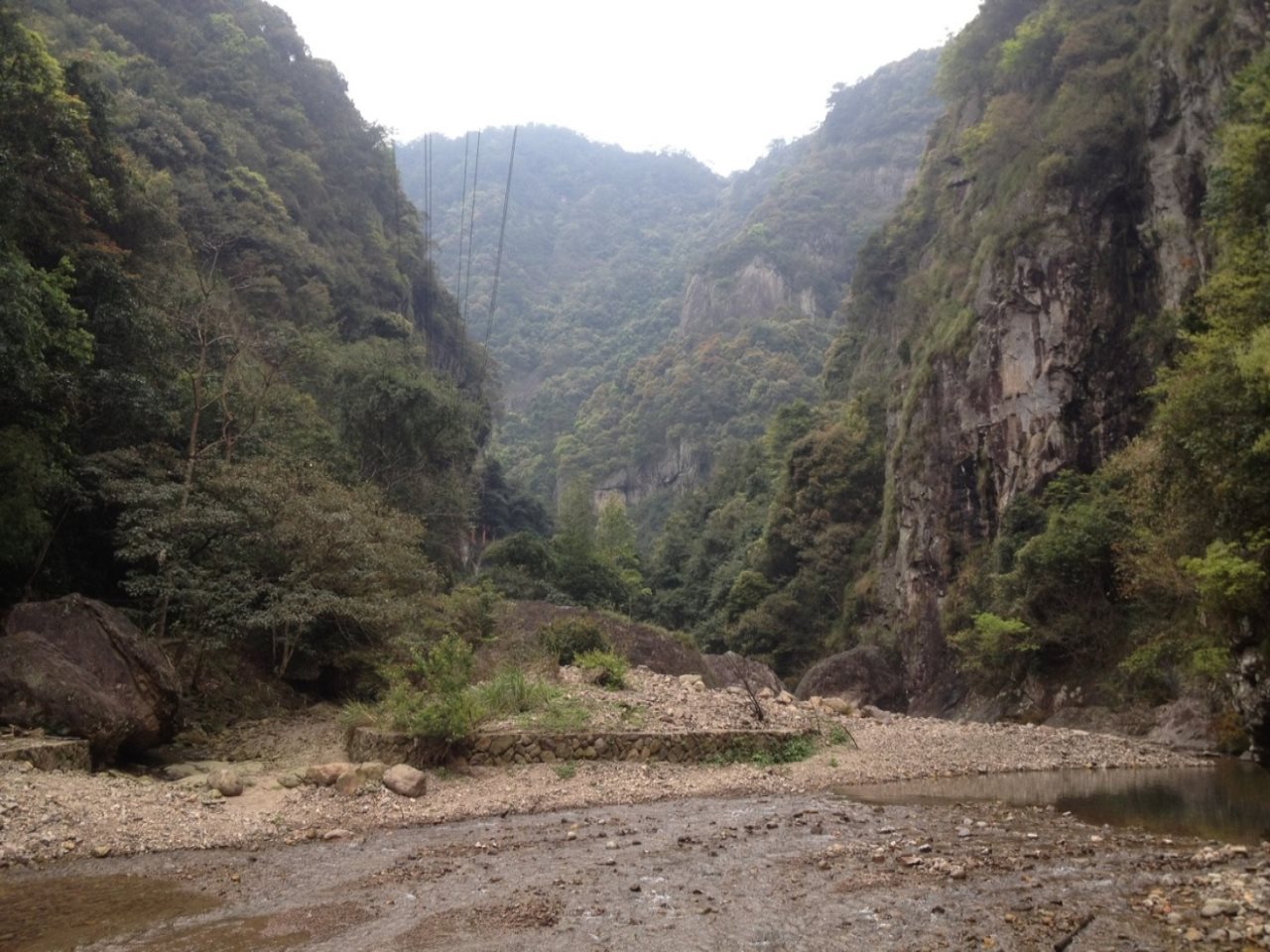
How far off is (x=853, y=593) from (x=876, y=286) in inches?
899

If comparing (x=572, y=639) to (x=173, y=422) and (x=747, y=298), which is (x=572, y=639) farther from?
(x=747, y=298)

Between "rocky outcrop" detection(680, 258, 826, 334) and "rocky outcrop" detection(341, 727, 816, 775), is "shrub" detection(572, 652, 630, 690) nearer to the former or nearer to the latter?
"rocky outcrop" detection(341, 727, 816, 775)

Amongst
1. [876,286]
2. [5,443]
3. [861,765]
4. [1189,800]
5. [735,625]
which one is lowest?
[735,625]

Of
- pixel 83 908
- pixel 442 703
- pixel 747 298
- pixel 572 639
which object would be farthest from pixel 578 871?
pixel 747 298

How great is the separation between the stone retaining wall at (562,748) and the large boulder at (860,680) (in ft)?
62.0

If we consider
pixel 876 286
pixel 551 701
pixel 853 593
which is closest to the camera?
pixel 551 701

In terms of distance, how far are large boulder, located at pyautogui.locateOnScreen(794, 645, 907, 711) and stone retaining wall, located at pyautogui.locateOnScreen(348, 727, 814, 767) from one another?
62.0ft

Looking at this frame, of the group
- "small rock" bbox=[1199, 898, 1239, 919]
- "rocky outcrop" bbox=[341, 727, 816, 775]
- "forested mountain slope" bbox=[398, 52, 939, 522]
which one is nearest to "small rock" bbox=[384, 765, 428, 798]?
"rocky outcrop" bbox=[341, 727, 816, 775]

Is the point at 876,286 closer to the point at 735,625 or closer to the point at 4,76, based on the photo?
the point at 735,625

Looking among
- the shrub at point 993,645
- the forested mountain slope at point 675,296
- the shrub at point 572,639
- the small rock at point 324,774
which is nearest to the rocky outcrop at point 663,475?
the forested mountain slope at point 675,296

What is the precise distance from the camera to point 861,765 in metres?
16.1

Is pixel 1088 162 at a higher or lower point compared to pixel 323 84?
lower

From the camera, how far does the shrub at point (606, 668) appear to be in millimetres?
20766

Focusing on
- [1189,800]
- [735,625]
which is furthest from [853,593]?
[1189,800]
